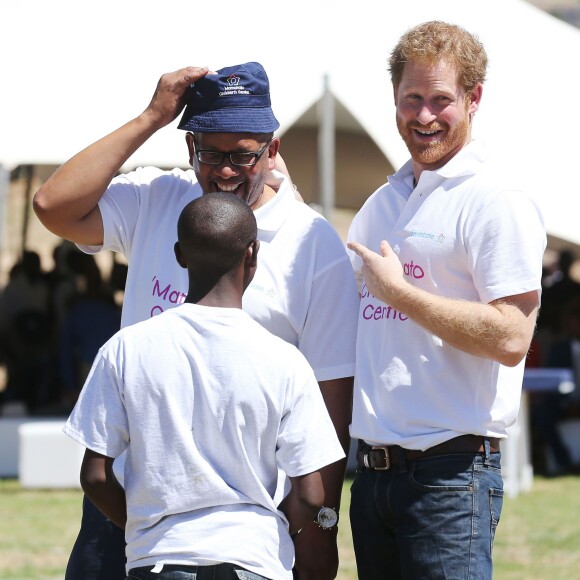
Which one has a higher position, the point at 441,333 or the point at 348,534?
the point at 441,333

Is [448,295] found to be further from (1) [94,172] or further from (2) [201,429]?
(1) [94,172]

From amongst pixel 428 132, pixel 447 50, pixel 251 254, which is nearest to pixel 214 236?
pixel 251 254

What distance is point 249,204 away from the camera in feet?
10.8

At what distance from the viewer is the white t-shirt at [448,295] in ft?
10.2

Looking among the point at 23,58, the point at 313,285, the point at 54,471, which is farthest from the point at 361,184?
the point at 313,285

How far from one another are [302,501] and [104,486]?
0.46m

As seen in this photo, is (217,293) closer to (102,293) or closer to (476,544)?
(476,544)

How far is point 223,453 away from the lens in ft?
8.85

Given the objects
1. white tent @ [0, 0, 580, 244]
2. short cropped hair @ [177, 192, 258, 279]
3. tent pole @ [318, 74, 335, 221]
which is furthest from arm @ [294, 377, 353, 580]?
tent pole @ [318, 74, 335, 221]

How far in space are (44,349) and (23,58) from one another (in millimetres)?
3188

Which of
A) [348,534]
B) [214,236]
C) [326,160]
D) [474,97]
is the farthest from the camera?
[326,160]

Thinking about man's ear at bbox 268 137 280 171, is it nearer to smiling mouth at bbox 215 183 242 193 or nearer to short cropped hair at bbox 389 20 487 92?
smiling mouth at bbox 215 183 242 193

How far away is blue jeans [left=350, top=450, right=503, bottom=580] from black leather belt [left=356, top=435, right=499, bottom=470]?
13 millimetres

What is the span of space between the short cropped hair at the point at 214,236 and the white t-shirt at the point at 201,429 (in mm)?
113
